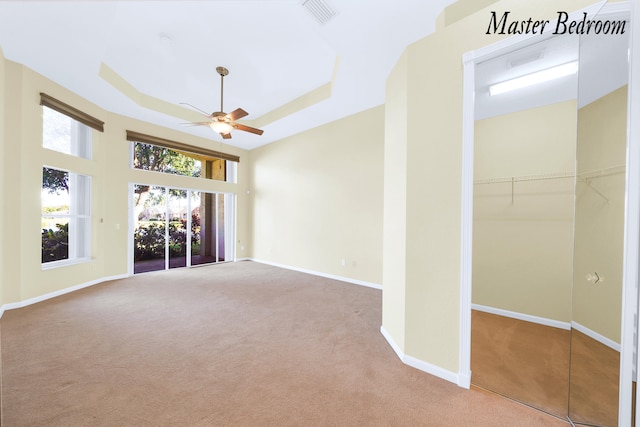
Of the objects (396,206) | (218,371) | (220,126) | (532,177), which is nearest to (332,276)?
(396,206)

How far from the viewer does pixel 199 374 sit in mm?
1869

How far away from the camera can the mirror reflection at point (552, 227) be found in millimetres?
1452

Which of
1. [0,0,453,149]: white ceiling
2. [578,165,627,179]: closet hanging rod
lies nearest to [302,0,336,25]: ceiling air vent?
[0,0,453,149]: white ceiling

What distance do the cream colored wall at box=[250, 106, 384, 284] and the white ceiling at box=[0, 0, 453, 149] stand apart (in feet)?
1.91

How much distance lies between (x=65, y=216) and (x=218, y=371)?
13.4ft

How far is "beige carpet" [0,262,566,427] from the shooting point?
4.89ft

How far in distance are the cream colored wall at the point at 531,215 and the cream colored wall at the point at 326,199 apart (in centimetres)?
182

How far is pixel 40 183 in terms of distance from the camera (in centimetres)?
340

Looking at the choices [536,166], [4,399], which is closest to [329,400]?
[4,399]

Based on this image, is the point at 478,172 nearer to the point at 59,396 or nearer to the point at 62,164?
the point at 59,396

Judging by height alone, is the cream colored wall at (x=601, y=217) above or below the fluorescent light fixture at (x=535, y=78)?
below

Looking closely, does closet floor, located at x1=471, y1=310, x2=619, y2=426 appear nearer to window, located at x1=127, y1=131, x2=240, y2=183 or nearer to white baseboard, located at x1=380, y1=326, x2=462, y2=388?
white baseboard, located at x1=380, y1=326, x2=462, y2=388

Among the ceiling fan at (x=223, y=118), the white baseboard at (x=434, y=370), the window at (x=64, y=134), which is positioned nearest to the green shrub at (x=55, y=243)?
the window at (x=64, y=134)

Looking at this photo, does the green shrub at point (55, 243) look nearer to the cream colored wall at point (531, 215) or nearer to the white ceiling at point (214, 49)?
the white ceiling at point (214, 49)
